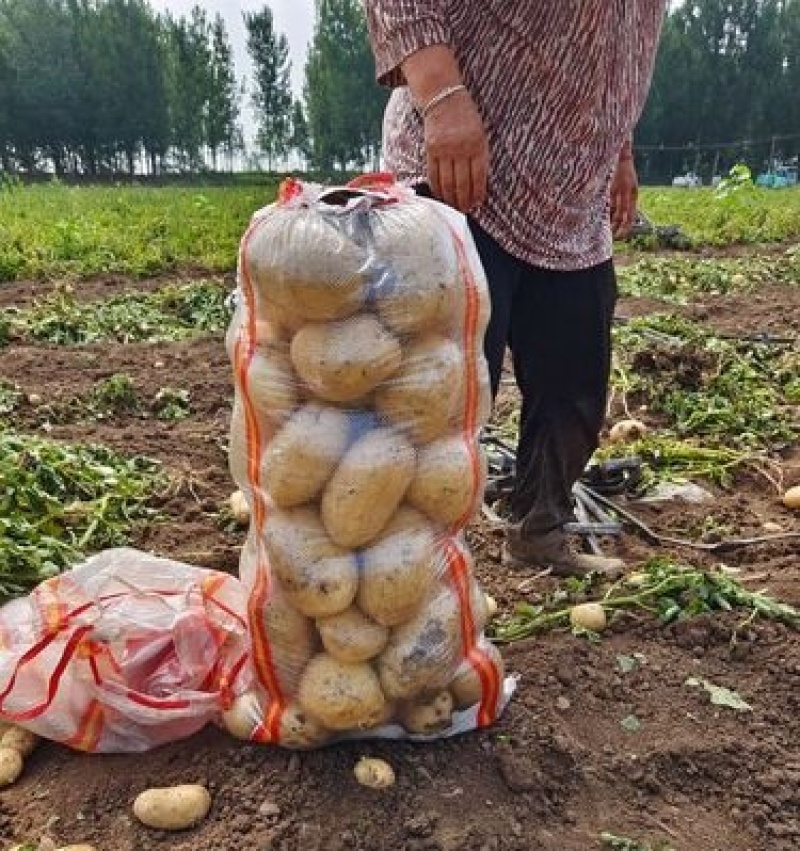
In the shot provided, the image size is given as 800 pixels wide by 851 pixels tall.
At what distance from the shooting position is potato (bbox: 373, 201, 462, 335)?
1587 mm

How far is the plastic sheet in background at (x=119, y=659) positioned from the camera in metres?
1.91

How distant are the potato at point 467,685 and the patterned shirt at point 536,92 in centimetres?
91

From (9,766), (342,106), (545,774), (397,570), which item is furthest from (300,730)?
(342,106)

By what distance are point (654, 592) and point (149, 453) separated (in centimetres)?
200

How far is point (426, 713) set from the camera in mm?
1823

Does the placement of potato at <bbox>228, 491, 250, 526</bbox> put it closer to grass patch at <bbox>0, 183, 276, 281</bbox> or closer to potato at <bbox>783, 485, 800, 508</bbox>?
potato at <bbox>783, 485, 800, 508</bbox>

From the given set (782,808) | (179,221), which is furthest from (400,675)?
(179,221)

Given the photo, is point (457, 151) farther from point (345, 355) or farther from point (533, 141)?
point (345, 355)

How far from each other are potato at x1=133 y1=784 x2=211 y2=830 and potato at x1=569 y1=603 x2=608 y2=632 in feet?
3.36

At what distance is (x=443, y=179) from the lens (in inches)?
80.4

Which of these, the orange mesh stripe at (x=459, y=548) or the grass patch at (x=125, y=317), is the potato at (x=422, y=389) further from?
the grass patch at (x=125, y=317)

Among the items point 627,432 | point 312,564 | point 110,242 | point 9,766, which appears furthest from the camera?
point 110,242

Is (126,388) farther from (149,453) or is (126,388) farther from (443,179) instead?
(443,179)

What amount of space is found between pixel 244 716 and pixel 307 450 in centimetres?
57
